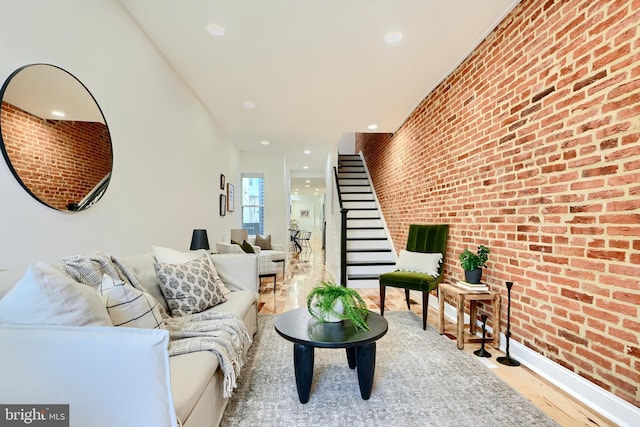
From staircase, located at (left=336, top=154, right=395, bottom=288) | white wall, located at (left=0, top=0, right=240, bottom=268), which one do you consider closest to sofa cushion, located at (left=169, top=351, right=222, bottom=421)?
white wall, located at (left=0, top=0, right=240, bottom=268)

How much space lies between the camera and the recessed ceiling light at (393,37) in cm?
264

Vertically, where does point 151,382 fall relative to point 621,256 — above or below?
below

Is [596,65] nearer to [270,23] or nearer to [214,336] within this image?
[270,23]

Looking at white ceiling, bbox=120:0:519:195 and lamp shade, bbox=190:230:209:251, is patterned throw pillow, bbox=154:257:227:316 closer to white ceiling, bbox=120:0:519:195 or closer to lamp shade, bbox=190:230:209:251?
lamp shade, bbox=190:230:209:251

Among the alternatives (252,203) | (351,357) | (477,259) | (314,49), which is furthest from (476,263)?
(252,203)

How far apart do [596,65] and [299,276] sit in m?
5.15

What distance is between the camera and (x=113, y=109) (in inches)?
88.0

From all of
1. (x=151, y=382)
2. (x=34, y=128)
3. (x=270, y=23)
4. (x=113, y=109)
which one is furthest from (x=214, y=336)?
(x=270, y=23)

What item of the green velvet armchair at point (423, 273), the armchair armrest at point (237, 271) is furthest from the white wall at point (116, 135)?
the green velvet armchair at point (423, 273)

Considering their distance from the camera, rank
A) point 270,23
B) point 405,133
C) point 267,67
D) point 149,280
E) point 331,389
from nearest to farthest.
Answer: point 331,389
point 149,280
point 270,23
point 267,67
point 405,133

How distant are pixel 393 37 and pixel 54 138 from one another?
8.59 ft

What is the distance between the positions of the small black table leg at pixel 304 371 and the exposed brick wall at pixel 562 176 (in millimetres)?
1629

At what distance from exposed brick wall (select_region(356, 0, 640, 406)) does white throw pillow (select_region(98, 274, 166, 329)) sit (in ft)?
7.92

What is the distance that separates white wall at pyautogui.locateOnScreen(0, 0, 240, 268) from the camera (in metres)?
1.53
